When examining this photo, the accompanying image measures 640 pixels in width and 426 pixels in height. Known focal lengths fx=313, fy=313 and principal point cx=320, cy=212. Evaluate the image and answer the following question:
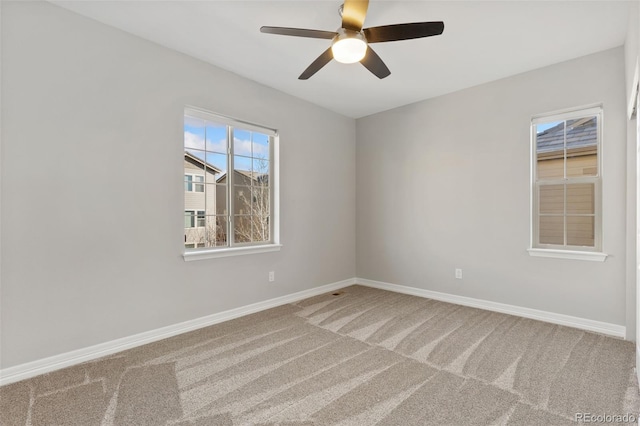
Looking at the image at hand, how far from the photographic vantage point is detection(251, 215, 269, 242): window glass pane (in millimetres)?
3902

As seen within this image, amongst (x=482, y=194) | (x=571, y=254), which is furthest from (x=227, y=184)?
(x=571, y=254)

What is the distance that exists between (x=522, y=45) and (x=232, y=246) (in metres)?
3.53

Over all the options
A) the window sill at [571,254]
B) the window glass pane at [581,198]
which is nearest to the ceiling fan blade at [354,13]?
the window glass pane at [581,198]

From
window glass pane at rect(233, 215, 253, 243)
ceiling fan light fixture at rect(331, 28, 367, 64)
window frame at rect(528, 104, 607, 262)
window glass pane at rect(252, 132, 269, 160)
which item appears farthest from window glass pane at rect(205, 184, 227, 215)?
window frame at rect(528, 104, 607, 262)

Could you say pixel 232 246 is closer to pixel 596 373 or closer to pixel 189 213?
pixel 189 213

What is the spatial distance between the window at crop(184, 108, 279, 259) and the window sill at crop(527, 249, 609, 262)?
298cm

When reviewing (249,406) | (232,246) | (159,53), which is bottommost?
(249,406)

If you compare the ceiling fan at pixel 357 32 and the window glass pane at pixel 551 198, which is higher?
the ceiling fan at pixel 357 32

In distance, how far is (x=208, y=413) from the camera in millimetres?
1832

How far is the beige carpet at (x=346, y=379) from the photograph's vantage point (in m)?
1.82

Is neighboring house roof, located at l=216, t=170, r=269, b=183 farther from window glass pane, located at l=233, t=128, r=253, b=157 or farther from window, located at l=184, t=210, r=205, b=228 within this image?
window, located at l=184, t=210, r=205, b=228

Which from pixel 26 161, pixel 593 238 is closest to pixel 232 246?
pixel 26 161

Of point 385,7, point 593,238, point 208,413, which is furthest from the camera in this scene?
point 593,238

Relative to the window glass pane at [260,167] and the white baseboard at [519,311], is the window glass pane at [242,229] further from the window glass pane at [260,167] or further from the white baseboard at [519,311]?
the white baseboard at [519,311]
